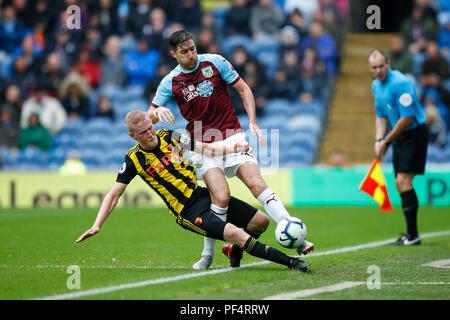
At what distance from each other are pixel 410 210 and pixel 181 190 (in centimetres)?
375

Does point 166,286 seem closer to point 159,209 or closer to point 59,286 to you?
point 59,286

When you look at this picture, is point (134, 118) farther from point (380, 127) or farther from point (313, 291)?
point (380, 127)

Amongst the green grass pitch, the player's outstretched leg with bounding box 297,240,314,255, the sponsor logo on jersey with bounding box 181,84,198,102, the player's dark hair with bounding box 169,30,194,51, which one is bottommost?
the green grass pitch

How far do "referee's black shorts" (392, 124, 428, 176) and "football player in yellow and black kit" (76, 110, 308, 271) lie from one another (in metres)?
A: 2.99

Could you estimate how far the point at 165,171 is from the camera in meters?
7.00

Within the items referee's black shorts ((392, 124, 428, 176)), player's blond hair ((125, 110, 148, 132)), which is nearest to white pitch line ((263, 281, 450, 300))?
player's blond hair ((125, 110, 148, 132))

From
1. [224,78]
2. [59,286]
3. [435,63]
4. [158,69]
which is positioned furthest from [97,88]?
[59,286]

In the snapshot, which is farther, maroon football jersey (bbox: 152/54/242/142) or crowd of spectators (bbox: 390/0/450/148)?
crowd of spectators (bbox: 390/0/450/148)

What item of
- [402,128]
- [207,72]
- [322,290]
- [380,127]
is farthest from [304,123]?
[322,290]

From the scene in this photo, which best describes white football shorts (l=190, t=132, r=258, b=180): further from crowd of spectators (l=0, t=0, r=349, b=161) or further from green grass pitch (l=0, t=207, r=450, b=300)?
crowd of spectators (l=0, t=0, r=349, b=161)

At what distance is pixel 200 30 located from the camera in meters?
19.5

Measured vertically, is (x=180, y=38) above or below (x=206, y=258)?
above

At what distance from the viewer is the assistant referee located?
934 cm
